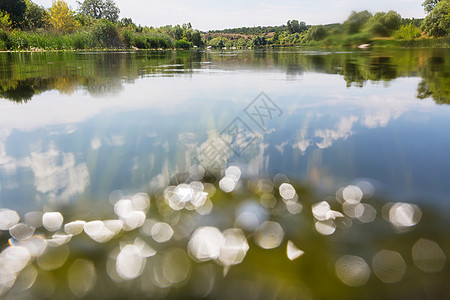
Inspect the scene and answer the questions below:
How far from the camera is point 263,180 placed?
9.71ft

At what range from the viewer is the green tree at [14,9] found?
57.2 meters

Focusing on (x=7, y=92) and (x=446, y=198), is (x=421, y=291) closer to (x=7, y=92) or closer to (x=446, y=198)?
(x=446, y=198)

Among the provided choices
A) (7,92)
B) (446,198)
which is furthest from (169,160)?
(7,92)

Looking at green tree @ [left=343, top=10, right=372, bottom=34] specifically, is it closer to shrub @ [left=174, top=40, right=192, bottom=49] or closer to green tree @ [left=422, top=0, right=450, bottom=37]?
green tree @ [left=422, top=0, right=450, bottom=37]

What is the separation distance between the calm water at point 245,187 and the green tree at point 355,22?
11.4m

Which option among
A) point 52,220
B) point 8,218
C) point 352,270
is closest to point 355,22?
point 352,270

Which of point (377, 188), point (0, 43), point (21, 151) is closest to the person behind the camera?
point (377, 188)

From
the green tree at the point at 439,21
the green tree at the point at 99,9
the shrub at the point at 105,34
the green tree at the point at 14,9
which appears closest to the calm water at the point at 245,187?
the shrub at the point at 105,34

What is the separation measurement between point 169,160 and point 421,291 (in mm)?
2556

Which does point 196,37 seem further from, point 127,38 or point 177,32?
point 127,38

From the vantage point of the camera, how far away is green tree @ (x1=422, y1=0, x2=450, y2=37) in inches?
1871

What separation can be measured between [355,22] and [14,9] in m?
69.7

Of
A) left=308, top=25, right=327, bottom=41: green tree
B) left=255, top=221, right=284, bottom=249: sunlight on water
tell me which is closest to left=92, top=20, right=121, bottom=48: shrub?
left=308, top=25, right=327, bottom=41: green tree

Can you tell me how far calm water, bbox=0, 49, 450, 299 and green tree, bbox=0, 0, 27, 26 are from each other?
227 feet
